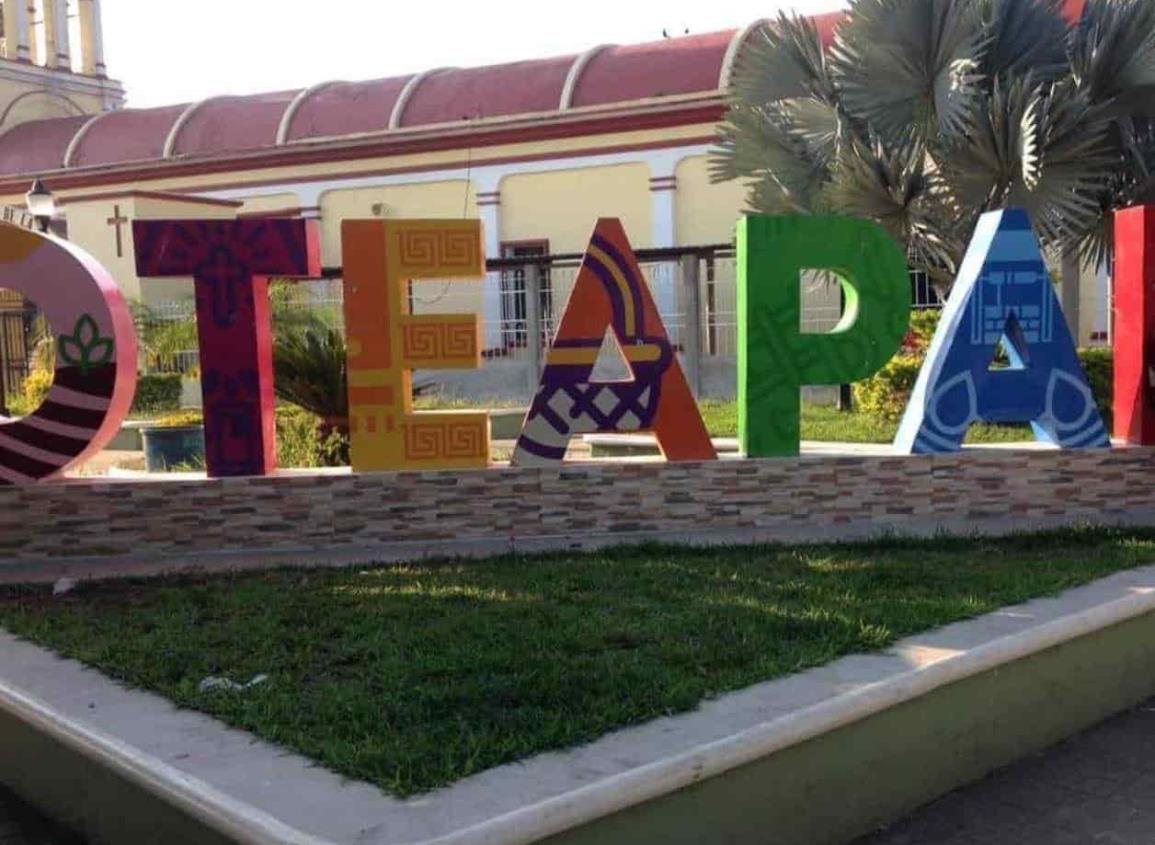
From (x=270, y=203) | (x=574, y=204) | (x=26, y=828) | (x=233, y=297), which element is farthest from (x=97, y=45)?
(x=26, y=828)

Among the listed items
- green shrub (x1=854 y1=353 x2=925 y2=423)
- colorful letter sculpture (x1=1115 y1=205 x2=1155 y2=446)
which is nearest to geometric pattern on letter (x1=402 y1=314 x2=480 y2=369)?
colorful letter sculpture (x1=1115 y1=205 x2=1155 y2=446)

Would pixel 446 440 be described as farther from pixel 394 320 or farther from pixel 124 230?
pixel 124 230

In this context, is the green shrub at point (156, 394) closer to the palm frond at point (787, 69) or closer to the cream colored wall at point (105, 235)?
the cream colored wall at point (105, 235)

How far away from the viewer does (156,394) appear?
17.8 m

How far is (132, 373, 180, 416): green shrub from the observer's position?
17.7 metres

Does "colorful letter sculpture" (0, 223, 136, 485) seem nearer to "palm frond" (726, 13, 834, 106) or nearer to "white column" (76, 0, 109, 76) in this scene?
"palm frond" (726, 13, 834, 106)

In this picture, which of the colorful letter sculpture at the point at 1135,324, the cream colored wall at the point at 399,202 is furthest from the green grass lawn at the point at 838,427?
the cream colored wall at the point at 399,202

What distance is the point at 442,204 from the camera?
2258cm

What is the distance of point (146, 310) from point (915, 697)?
15830mm

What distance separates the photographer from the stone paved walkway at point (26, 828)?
411cm

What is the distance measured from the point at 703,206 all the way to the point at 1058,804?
17080mm

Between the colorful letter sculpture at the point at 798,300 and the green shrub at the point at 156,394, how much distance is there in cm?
1224

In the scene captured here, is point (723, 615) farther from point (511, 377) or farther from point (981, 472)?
point (511, 377)

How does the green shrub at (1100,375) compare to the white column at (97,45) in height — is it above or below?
below
